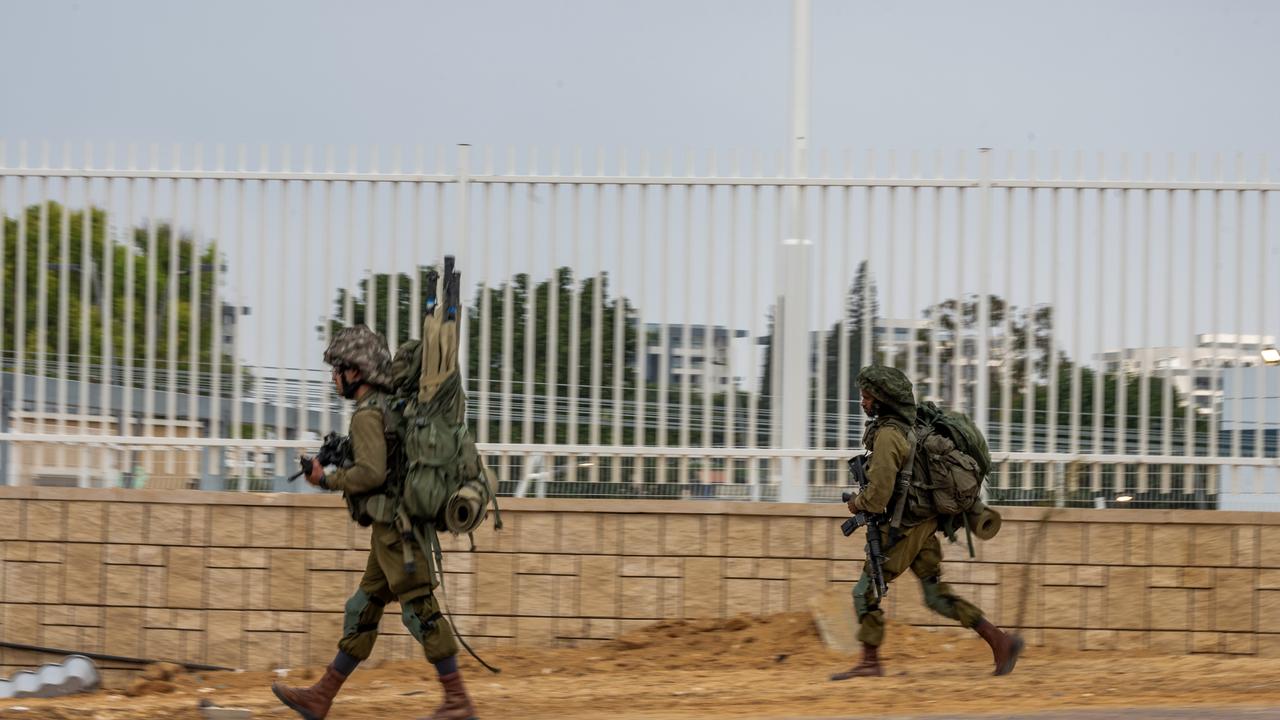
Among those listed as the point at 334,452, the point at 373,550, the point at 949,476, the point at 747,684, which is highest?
the point at 334,452

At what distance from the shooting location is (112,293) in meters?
8.49

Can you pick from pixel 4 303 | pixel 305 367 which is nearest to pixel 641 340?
pixel 305 367

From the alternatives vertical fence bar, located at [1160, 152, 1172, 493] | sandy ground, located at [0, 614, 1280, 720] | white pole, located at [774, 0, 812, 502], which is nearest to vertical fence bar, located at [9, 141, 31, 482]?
sandy ground, located at [0, 614, 1280, 720]

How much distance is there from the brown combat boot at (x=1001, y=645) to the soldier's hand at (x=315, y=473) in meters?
3.17

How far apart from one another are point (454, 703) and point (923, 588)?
2362mm

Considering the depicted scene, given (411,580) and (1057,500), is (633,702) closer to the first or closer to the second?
(411,580)

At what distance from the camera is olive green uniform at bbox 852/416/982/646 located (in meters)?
7.07

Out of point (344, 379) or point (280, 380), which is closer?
point (344, 379)

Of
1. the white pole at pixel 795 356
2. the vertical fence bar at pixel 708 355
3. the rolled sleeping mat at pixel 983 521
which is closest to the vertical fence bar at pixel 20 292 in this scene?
the vertical fence bar at pixel 708 355

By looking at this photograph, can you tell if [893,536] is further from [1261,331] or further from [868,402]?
[1261,331]

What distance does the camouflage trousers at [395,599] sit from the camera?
6254 millimetres

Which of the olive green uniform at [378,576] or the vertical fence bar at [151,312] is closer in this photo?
the olive green uniform at [378,576]

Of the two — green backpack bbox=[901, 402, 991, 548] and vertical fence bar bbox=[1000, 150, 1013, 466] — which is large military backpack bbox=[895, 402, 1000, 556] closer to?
green backpack bbox=[901, 402, 991, 548]

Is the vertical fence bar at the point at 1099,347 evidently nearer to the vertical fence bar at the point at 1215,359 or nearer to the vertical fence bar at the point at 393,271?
the vertical fence bar at the point at 1215,359
